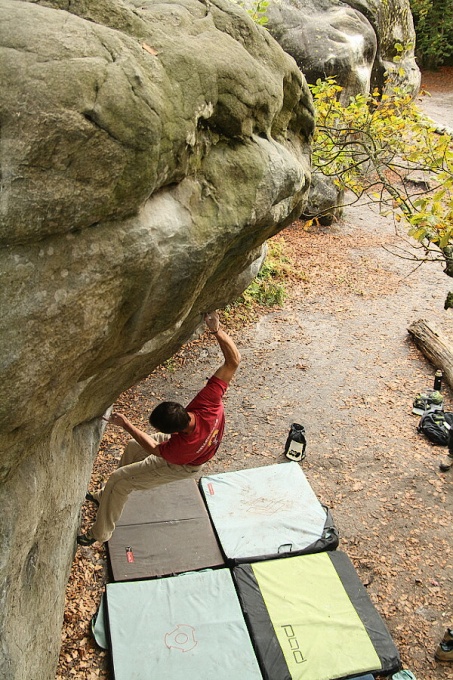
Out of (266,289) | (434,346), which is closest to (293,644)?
(434,346)

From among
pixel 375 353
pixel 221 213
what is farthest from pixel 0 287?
pixel 375 353

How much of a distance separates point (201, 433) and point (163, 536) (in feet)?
5.91

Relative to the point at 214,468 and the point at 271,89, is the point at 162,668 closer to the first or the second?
the point at 214,468

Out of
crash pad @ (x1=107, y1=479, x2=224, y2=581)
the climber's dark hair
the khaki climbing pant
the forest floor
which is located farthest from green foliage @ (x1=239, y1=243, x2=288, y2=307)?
the climber's dark hair

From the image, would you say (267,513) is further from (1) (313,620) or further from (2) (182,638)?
(2) (182,638)

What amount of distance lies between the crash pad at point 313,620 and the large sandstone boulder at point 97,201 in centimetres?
182

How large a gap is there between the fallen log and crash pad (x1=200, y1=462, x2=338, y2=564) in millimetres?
3848

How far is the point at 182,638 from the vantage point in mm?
5078

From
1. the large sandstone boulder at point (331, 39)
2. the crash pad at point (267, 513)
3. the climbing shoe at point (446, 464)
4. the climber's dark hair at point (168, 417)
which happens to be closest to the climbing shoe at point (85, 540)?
the crash pad at point (267, 513)

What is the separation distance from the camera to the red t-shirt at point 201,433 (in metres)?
4.88

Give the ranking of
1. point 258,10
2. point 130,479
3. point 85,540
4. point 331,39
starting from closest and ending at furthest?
point 130,479 → point 85,540 → point 258,10 → point 331,39

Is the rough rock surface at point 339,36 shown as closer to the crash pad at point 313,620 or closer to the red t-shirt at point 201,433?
the red t-shirt at point 201,433

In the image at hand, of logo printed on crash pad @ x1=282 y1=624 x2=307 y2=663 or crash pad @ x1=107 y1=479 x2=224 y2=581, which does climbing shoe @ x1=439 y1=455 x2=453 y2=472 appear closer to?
crash pad @ x1=107 y1=479 x2=224 y2=581

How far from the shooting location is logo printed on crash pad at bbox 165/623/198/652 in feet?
16.4
